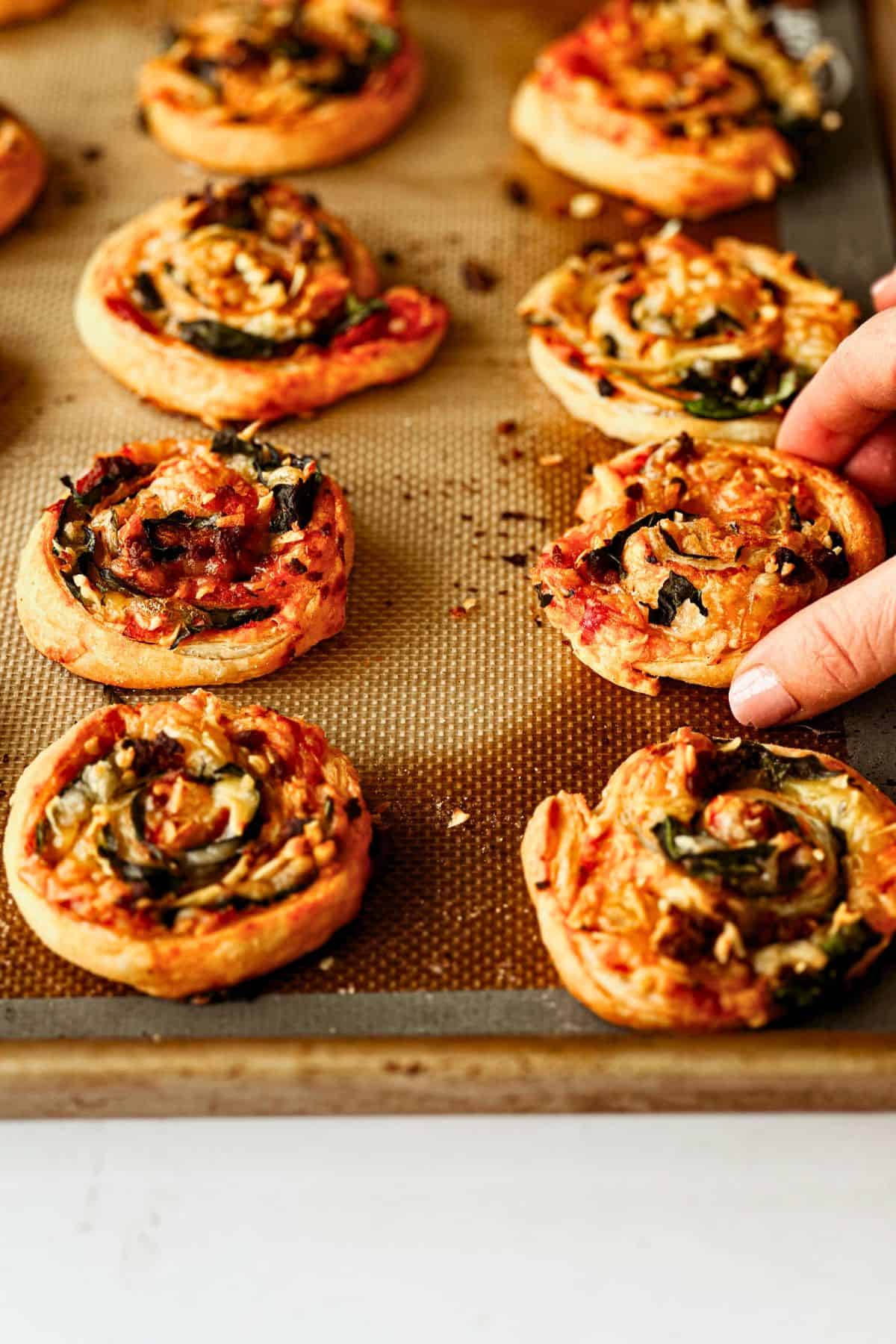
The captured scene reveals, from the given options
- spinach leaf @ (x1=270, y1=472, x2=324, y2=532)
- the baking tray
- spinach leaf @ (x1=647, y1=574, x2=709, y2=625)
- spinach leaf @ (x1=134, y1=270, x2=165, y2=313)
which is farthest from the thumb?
spinach leaf @ (x1=134, y1=270, x2=165, y2=313)

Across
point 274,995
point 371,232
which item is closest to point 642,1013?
point 274,995

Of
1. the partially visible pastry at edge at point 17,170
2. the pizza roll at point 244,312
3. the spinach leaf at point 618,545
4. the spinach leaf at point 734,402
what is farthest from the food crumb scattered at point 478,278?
the partially visible pastry at edge at point 17,170

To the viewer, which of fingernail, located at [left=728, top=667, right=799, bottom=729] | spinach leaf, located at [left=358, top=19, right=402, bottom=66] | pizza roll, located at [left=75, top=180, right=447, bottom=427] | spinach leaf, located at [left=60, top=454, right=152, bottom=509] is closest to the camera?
fingernail, located at [left=728, top=667, right=799, bottom=729]

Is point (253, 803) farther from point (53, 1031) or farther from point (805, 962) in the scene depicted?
point (805, 962)

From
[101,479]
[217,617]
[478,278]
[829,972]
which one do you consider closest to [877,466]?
[478,278]

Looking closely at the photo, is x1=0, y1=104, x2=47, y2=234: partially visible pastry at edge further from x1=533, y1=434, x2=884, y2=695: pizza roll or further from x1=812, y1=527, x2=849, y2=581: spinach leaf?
x1=812, y1=527, x2=849, y2=581: spinach leaf

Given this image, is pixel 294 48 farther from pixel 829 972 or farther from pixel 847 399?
pixel 829 972
